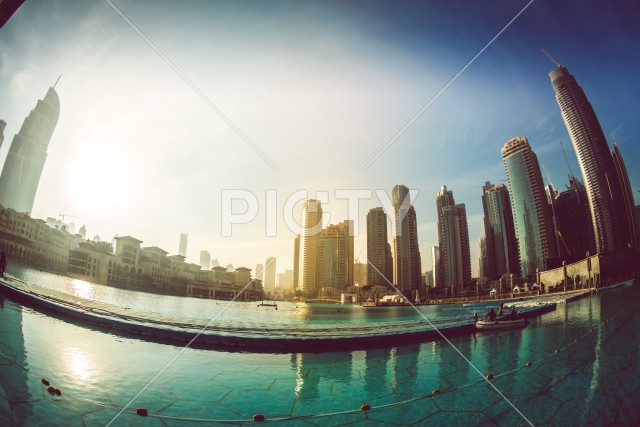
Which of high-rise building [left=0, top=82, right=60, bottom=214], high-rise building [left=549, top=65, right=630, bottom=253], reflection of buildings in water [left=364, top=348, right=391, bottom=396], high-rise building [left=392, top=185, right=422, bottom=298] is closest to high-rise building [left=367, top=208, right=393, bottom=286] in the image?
high-rise building [left=392, top=185, right=422, bottom=298]

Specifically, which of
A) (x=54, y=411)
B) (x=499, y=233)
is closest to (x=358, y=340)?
(x=54, y=411)

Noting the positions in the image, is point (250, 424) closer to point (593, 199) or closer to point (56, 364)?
point (56, 364)

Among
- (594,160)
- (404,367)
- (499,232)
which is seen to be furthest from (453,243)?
(404,367)

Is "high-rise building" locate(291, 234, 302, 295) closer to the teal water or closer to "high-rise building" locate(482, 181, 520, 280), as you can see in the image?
"high-rise building" locate(482, 181, 520, 280)

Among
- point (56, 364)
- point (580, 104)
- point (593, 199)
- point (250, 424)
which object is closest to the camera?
point (250, 424)

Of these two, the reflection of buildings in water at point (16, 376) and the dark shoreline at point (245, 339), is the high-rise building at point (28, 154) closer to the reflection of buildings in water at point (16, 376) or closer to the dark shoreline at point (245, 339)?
the dark shoreline at point (245, 339)

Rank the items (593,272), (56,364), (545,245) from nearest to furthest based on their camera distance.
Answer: (56,364) < (593,272) < (545,245)

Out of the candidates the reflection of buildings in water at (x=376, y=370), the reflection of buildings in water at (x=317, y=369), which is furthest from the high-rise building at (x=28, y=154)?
the reflection of buildings in water at (x=376, y=370)
